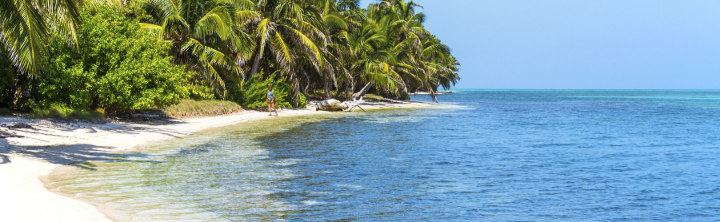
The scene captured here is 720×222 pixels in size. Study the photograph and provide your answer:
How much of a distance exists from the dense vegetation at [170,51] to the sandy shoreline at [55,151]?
50.7 inches

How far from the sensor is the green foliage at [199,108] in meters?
23.9

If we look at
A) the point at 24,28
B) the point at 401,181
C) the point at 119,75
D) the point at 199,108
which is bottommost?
the point at 401,181

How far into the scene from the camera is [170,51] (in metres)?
26.9

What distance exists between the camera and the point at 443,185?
9.95m

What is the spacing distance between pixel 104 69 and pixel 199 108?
7.40 metres

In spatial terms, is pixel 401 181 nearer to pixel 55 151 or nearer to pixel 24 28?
pixel 55 151

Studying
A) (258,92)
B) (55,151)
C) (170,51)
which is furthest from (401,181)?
(258,92)

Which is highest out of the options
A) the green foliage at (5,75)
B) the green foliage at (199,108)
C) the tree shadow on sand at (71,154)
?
the green foliage at (5,75)

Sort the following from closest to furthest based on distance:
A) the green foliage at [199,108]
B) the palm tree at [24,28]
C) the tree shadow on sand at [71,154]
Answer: the palm tree at [24,28], the tree shadow on sand at [71,154], the green foliage at [199,108]

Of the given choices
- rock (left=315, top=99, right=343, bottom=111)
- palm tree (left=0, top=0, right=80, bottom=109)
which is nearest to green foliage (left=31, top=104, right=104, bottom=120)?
palm tree (left=0, top=0, right=80, bottom=109)

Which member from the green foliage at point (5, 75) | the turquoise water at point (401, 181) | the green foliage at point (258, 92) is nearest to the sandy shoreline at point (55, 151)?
the turquoise water at point (401, 181)

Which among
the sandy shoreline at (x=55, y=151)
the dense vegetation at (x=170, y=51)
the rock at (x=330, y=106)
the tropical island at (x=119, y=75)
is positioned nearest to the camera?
the sandy shoreline at (x=55, y=151)

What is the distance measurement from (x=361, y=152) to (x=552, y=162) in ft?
15.7

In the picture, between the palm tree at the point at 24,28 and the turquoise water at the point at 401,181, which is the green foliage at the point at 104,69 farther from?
the palm tree at the point at 24,28
